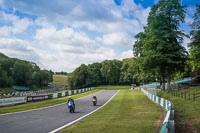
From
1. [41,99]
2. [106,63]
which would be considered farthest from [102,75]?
[41,99]

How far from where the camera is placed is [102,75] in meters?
127

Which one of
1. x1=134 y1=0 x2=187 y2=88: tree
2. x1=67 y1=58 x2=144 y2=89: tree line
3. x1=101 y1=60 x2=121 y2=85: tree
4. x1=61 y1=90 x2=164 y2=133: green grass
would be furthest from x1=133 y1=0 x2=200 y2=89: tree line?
x1=101 y1=60 x2=121 y2=85: tree

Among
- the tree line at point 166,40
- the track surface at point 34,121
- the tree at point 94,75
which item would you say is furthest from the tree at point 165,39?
the tree at point 94,75

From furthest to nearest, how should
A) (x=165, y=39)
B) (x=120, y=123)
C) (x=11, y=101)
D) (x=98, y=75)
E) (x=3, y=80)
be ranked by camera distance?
(x=98, y=75), (x=3, y=80), (x=165, y=39), (x=11, y=101), (x=120, y=123)

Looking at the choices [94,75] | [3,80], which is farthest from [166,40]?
[94,75]

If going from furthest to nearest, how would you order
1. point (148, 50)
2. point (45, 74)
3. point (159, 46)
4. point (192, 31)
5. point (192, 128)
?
point (45, 74), point (148, 50), point (159, 46), point (192, 31), point (192, 128)

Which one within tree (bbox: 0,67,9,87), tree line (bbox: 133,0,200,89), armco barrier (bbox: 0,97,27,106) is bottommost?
armco barrier (bbox: 0,97,27,106)

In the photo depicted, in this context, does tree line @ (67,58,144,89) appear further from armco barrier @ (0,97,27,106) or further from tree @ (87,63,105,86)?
armco barrier @ (0,97,27,106)

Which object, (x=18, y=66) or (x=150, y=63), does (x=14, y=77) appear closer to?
(x=18, y=66)

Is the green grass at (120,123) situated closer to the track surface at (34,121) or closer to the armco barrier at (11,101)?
the track surface at (34,121)

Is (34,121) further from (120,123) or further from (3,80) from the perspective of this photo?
(3,80)

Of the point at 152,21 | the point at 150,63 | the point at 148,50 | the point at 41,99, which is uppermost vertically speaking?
the point at 152,21

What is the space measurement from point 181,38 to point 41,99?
26265 mm

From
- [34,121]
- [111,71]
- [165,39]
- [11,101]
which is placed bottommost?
[11,101]
